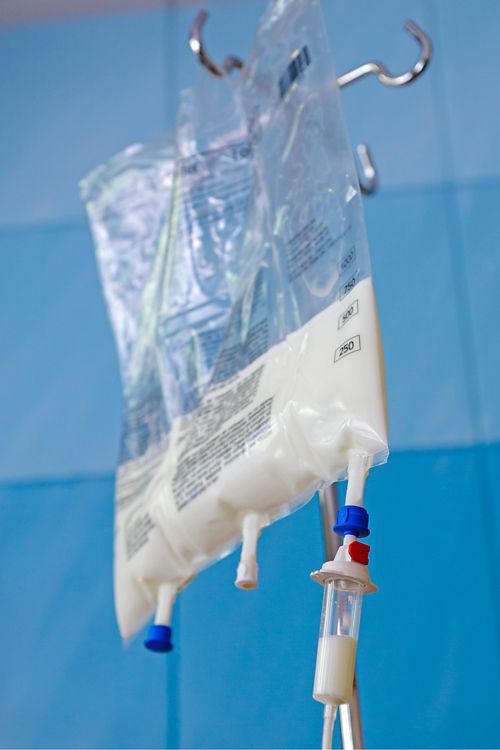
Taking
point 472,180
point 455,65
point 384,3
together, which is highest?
point 384,3

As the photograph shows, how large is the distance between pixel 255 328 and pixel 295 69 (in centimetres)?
22

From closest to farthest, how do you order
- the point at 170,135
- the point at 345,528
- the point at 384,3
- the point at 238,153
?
1. the point at 345,528
2. the point at 238,153
3. the point at 170,135
4. the point at 384,3

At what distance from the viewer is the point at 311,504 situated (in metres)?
1.17

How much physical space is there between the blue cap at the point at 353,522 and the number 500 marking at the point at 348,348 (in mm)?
98

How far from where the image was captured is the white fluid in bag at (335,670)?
527mm

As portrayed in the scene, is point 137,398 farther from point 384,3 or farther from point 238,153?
point 384,3

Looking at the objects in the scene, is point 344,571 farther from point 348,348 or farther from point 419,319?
point 419,319

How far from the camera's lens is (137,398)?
883 millimetres

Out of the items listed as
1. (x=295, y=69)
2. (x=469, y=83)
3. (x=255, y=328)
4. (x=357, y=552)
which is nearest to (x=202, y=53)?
(x=295, y=69)

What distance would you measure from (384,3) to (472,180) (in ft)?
1.18

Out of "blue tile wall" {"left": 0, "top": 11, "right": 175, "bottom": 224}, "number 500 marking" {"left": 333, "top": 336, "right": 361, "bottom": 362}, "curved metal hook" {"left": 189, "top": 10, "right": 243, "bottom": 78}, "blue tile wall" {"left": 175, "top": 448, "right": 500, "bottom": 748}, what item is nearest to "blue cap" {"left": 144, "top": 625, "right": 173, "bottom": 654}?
"number 500 marking" {"left": 333, "top": 336, "right": 361, "bottom": 362}

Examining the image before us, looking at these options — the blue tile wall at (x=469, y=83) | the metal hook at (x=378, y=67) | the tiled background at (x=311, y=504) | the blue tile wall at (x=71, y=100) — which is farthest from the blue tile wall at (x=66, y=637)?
the blue tile wall at (x=469, y=83)

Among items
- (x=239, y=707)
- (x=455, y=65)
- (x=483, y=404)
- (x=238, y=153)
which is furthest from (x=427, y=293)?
(x=239, y=707)

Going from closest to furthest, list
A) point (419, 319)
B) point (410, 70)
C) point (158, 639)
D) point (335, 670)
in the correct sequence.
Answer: point (335, 670), point (158, 639), point (410, 70), point (419, 319)
